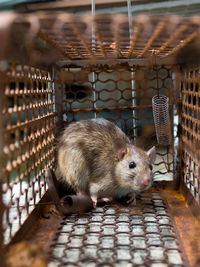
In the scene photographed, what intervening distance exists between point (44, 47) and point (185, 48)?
748mm

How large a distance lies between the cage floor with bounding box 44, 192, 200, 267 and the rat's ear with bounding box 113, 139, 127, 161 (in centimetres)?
34

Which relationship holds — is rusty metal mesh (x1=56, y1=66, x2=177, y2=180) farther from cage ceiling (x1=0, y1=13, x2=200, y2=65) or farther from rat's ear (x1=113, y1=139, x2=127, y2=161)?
cage ceiling (x1=0, y1=13, x2=200, y2=65)

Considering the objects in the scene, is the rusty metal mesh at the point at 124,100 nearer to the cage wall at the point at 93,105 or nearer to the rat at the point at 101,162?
the cage wall at the point at 93,105

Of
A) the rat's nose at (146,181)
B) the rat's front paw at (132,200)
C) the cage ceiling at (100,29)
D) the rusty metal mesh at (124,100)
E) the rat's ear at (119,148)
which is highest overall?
the cage ceiling at (100,29)

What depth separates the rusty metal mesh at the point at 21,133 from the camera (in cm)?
137

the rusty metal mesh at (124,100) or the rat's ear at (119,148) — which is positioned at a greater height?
the rusty metal mesh at (124,100)

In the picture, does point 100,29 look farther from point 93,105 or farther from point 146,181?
point 93,105

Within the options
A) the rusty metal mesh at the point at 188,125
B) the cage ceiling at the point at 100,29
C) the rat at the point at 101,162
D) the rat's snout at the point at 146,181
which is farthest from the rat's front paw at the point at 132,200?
the cage ceiling at the point at 100,29

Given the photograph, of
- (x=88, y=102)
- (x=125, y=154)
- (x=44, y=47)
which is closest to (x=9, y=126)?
(x=44, y=47)

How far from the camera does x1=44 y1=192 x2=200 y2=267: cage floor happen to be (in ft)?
4.77

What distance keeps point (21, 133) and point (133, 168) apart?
0.88 meters

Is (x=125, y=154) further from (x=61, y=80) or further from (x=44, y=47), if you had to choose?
(x=44, y=47)

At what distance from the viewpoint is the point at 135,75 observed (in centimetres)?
259

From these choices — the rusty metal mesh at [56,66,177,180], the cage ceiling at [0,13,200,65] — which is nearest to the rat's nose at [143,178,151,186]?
the rusty metal mesh at [56,66,177,180]
